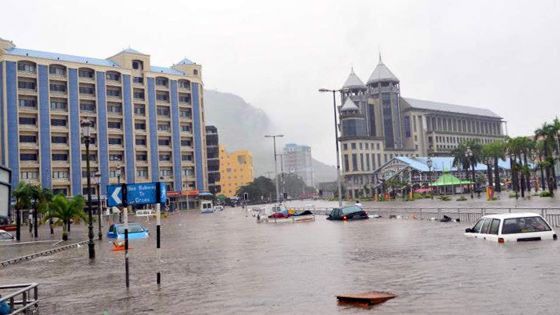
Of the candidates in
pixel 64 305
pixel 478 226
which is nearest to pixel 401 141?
pixel 478 226

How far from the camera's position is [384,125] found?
542 ft

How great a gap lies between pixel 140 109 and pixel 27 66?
892 inches

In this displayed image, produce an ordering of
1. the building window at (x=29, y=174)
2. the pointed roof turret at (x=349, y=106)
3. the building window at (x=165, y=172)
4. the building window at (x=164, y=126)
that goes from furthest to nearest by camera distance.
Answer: the pointed roof turret at (x=349, y=106) < the building window at (x=164, y=126) < the building window at (x=165, y=172) < the building window at (x=29, y=174)

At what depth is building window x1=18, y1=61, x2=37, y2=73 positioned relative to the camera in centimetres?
9338

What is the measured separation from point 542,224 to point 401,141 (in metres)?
147

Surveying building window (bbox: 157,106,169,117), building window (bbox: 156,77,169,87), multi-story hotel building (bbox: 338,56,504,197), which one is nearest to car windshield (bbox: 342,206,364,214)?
building window (bbox: 157,106,169,117)

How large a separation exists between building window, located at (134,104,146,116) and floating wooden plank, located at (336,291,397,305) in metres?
102

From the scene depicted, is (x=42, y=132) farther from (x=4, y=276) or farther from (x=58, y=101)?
(x=4, y=276)

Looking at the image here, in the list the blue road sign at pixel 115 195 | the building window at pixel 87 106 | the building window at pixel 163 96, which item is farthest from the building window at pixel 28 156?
the blue road sign at pixel 115 195

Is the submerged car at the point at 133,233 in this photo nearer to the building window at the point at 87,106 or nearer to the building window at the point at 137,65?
the building window at the point at 87,106

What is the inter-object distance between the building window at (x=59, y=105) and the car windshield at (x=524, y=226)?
3632 inches

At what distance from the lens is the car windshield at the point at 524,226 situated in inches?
741

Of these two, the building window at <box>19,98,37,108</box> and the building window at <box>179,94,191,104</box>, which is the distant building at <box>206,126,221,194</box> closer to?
the building window at <box>179,94,191,104</box>

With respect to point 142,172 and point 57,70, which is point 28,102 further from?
point 142,172
